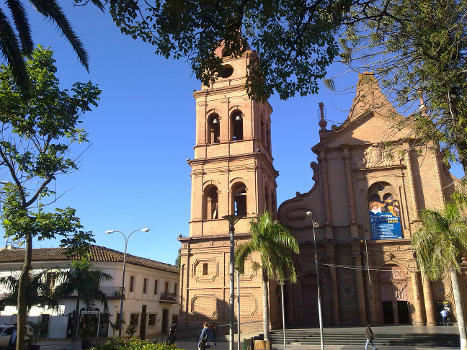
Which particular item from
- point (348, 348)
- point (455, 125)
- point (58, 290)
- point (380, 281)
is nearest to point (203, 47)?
point (455, 125)

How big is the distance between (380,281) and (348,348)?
8.44 m

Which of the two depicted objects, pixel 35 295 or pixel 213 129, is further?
pixel 213 129

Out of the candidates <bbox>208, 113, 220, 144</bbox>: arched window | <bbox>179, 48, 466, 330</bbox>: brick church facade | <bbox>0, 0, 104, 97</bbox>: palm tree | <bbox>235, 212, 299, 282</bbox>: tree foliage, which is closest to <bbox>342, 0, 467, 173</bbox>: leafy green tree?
<bbox>0, 0, 104, 97</bbox>: palm tree

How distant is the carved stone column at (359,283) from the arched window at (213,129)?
478 inches

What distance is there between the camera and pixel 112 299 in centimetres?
3328

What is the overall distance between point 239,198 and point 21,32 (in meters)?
20.5

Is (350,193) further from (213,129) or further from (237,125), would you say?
(213,129)

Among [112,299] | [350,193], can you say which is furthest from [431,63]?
[112,299]

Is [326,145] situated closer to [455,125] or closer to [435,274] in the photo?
[435,274]

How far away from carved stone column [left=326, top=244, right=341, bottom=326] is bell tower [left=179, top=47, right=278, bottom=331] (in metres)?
5.15

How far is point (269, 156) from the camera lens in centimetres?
3234

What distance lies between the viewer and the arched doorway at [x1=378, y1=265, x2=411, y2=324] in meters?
26.9

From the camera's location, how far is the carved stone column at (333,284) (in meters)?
26.7

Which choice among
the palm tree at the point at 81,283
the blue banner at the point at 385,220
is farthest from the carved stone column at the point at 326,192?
the palm tree at the point at 81,283
